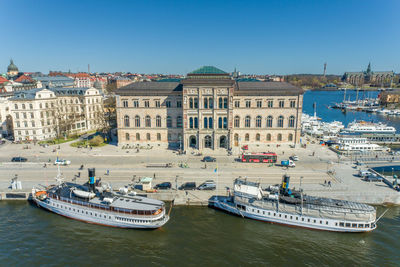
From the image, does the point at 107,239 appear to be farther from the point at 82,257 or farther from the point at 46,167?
the point at 46,167

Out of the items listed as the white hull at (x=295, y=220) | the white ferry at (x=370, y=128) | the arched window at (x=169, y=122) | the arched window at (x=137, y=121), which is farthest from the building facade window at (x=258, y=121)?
the white ferry at (x=370, y=128)

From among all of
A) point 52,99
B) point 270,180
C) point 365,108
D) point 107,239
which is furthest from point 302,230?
point 365,108

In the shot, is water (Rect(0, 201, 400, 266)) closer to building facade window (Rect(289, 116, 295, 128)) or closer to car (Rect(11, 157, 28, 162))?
car (Rect(11, 157, 28, 162))

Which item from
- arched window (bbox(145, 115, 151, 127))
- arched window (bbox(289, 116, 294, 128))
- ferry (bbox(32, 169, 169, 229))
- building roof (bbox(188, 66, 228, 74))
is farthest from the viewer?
arched window (bbox(145, 115, 151, 127))

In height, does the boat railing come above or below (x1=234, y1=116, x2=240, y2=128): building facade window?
below

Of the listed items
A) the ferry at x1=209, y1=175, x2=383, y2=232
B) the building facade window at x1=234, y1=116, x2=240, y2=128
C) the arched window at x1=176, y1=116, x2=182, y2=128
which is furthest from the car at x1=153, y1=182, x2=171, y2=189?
the building facade window at x1=234, y1=116, x2=240, y2=128

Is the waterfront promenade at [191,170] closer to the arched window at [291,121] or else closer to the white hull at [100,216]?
the arched window at [291,121]

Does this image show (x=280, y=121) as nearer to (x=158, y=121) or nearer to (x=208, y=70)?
(x=208, y=70)
